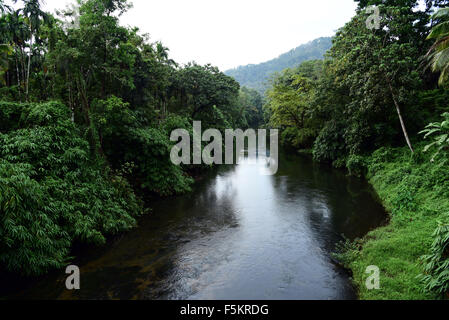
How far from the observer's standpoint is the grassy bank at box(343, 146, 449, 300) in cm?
637

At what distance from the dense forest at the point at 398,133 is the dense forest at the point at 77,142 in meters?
7.67

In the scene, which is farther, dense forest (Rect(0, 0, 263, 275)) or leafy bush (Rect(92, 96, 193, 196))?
leafy bush (Rect(92, 96, 193, 196))

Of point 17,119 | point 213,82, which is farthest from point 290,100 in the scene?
point 17,119

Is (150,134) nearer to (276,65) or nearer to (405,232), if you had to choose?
(405,232)

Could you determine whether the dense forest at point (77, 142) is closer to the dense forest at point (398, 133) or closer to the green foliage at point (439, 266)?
the dense forest at point (398, 133)

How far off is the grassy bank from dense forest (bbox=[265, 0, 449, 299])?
0.08ft

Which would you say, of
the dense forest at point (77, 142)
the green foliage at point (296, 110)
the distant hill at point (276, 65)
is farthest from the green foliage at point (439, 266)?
the distant hill at point (276, 65)

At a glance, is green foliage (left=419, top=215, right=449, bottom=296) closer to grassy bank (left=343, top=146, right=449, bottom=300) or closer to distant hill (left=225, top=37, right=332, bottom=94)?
grassy bank (left=343, top=146, right=449, bottom=300)

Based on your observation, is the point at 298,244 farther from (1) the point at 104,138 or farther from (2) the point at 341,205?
(1) the point at 104,138

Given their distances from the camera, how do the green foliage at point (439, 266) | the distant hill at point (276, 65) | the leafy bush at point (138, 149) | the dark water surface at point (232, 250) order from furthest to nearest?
the distant hill at point (276, 65)
the leafy bush at point (138, 149)
the dark water surface at point (232, 250)
the green foliage at point (439, 266)

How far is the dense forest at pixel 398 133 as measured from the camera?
6.71m

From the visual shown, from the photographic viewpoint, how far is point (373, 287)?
6.45 meters

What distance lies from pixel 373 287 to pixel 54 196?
852 cm

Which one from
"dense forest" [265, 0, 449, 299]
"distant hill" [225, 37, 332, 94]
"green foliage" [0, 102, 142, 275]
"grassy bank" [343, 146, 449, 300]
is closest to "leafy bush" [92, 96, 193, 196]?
"green foliage" [0, 102, 142, 275]
